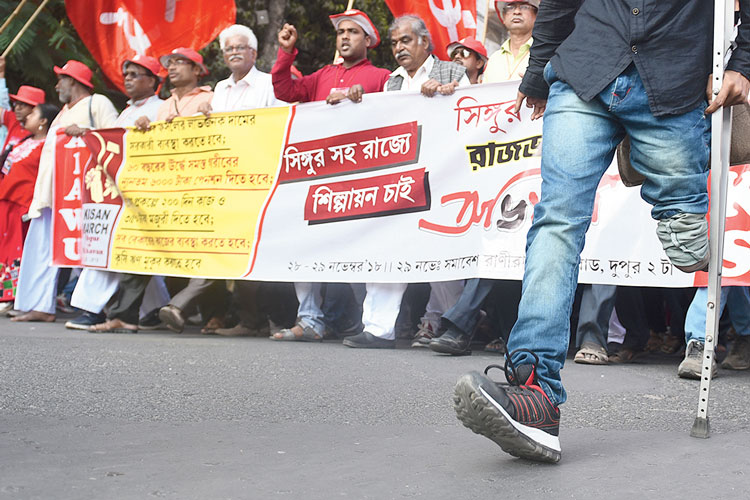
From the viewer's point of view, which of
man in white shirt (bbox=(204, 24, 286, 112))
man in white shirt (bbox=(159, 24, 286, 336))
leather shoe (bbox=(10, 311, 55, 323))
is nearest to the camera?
man in white shirt (bbox=(159, 24, 286, 336))

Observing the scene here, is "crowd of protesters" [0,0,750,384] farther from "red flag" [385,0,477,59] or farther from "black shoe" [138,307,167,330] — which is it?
"red flag" [385,0,477,59]

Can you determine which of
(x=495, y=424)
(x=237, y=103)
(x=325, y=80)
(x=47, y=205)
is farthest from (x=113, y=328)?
(x=495, y=424)

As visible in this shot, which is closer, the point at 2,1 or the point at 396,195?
the point at 396,195

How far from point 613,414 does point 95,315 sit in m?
5.46

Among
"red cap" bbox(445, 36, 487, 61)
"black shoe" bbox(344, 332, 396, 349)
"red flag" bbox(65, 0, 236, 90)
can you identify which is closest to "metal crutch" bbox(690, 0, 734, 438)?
"black shoe" bbox(344, 332, 396, 349)

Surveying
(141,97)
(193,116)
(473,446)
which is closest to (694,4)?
(473,446)

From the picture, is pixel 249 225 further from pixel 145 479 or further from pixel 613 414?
pixel 145 479

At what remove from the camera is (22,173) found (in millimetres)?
9391

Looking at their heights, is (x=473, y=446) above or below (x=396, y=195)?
below

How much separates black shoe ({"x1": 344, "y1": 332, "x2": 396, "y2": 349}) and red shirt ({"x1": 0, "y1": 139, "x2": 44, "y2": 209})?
4147mm

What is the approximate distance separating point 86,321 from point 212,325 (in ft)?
3.72

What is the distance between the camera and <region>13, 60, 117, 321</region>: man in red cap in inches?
345

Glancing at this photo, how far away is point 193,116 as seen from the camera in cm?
782

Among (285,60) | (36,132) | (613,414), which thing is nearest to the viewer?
(613,414)
